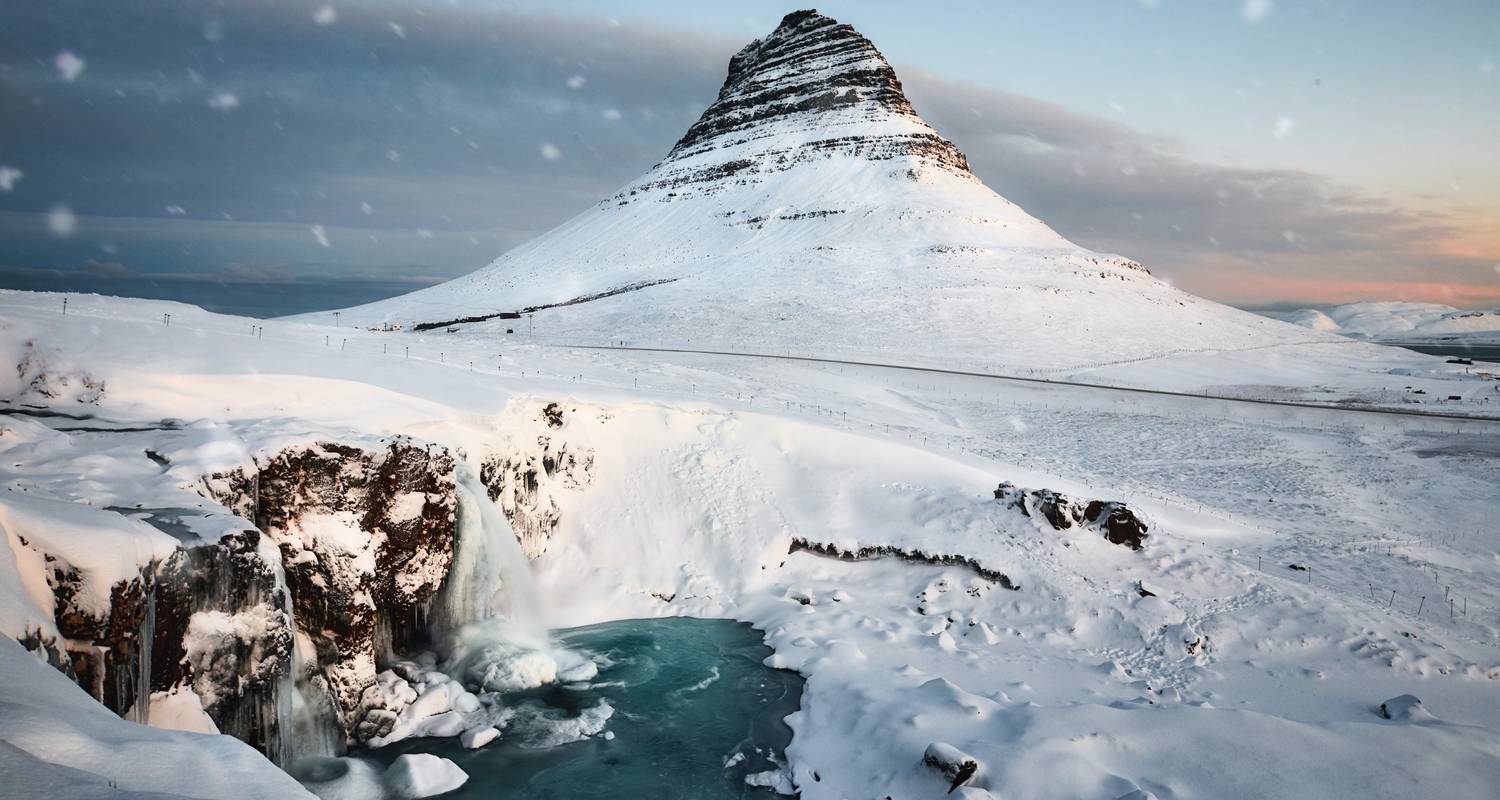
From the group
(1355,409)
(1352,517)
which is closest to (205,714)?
(1352,517)

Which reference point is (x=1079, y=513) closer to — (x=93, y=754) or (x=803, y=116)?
(x=93, y=754)

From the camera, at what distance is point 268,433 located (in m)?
12.8

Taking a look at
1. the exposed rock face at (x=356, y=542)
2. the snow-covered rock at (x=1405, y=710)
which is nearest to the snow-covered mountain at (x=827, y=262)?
the snow-covered rock at (x=1405, y=710)

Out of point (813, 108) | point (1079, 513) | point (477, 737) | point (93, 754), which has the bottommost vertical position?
point (477, 737)

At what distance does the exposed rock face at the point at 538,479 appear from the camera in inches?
667

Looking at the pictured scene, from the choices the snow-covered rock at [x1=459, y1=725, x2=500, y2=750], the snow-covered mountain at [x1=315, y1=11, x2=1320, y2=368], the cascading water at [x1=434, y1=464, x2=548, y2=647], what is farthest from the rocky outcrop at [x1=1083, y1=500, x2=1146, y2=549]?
the snow-covered mountain at [x1=315, y1=11, x2=1320, y2=368]

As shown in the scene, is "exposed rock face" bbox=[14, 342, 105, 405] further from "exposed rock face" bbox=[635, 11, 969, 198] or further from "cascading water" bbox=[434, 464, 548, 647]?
"exposed rock face" bbox=[635, 11, 969, 198]

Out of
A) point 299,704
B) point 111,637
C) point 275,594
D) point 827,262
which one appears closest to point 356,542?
point 275,594

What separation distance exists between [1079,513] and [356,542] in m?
16.3

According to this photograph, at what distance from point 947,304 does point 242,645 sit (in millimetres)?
Answer: 67605

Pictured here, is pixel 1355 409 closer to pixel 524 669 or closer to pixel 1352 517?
pixel 1352 517

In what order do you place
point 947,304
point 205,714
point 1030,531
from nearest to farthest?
point 205,714, point 1030,531, point 947,304

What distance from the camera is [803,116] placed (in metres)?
154

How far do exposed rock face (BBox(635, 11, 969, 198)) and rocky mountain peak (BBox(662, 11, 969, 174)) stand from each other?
0.73ft
